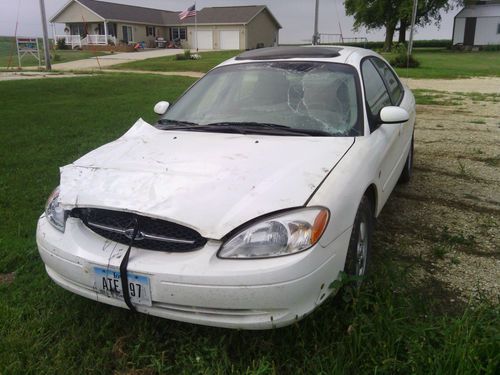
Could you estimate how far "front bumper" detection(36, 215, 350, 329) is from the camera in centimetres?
209

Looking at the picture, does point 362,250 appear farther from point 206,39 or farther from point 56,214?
point 206,39

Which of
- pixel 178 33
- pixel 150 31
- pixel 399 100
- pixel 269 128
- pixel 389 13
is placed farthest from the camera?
pixel 178 33

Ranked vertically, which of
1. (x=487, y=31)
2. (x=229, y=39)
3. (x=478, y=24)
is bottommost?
(x=229, y=39)

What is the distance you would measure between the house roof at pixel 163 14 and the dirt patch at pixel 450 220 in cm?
4493

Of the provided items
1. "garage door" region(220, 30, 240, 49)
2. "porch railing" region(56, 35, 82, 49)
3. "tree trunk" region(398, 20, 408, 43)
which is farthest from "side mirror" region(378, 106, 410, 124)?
"porch railing" region(56, 35, 82, 49)

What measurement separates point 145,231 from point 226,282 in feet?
1.59

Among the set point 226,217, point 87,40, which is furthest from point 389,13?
point 226,217

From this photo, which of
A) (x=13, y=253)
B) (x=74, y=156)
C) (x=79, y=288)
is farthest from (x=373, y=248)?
(x=74, y=156)

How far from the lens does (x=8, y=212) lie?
4223 millimetres

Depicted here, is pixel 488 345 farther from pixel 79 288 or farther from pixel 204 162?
pixel 79 288

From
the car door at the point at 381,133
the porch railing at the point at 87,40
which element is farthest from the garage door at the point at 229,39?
the car door at the point at 381,133

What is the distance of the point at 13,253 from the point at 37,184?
66.7 inches

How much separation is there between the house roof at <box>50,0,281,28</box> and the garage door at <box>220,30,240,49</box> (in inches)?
39.4

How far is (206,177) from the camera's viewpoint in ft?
8.14
